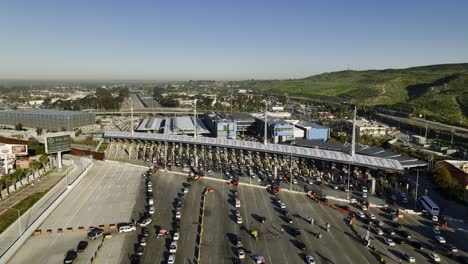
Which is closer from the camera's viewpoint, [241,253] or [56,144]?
[241,253]

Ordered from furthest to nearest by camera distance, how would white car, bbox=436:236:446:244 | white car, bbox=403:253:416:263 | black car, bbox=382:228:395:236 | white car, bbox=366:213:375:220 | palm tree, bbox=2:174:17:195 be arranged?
palm tree, bbox=2:174:17:195
white car, bbox=366:213:375:220
black car, bbox=382:228:395:236
white car, bbox=436:236:446:244
white car, bbox=403:253:416:263

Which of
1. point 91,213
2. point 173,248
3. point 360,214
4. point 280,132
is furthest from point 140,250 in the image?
point 280,132

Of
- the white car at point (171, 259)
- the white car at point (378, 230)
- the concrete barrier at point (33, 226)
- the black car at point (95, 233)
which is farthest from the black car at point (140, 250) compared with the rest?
the white car at point (378, 230)

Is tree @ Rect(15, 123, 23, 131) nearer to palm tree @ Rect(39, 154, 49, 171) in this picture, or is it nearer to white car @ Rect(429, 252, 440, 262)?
palm tree @ Rect(39, 154, 49, 171)

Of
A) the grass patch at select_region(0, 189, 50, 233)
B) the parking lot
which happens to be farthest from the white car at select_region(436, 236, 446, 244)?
the grass patch at select_region(0, 189, 50, 233)

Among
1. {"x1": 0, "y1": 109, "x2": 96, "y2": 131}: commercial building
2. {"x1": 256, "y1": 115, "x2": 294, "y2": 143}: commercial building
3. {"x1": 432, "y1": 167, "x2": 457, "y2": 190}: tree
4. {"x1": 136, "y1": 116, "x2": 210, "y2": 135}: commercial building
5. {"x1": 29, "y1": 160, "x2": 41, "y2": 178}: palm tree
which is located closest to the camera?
{"x1": 432, "y1": 167, "x2": 457, "y2": 190}: tree

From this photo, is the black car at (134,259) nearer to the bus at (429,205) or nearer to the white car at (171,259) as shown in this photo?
the white car at (171,259)

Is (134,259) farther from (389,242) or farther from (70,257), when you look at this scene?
(389,242)
